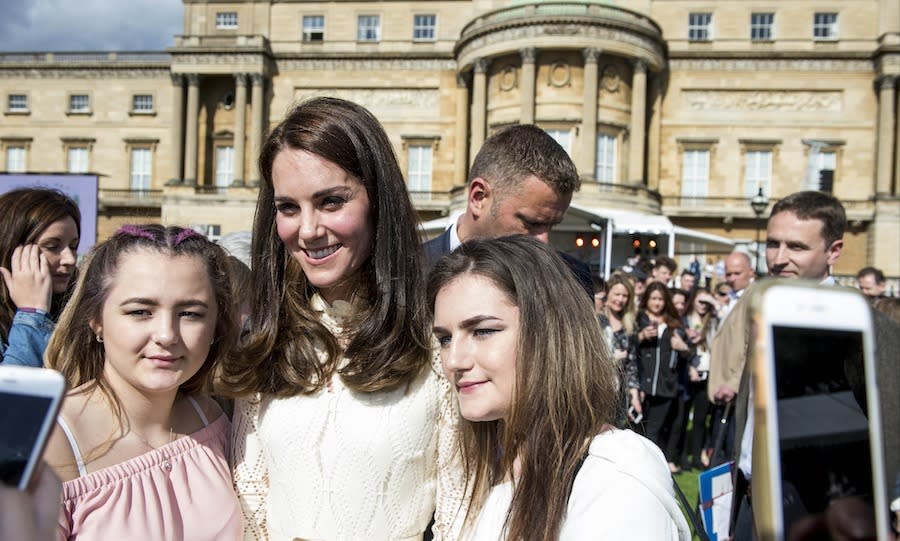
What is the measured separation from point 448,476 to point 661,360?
19.6 ft

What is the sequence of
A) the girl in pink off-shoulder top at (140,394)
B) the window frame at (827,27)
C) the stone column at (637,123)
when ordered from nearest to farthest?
the girl in pink off-shoulder top at (140,394) < the stone column at (637,123) < the window frame at (827,27)

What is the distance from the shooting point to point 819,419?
2.51 feet

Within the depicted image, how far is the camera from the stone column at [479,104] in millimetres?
30094

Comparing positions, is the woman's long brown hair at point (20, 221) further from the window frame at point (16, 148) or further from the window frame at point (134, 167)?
the window frame at point (16, 148)

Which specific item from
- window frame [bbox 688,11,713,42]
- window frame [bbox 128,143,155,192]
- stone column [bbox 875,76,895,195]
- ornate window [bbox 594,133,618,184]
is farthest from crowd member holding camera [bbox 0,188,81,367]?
window frame [bbox 128,143,155,192]

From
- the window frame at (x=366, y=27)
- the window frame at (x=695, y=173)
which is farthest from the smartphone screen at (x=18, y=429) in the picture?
the window frame at (x=366, y=27)

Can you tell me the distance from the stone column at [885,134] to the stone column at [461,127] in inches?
724

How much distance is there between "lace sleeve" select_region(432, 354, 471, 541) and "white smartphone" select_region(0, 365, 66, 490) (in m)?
1.42

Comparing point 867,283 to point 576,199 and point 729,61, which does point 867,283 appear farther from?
point 729,61

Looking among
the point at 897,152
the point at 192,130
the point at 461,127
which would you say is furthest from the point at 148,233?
the point at 897,152

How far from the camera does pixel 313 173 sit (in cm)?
205

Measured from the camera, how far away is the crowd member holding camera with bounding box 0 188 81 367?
2803mm

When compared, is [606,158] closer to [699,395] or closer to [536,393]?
[699,395]

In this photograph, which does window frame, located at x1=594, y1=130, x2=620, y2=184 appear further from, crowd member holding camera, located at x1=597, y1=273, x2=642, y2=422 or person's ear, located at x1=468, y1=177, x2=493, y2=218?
person's ear, located at x1=468, y1=177, x2=493, y2=218
